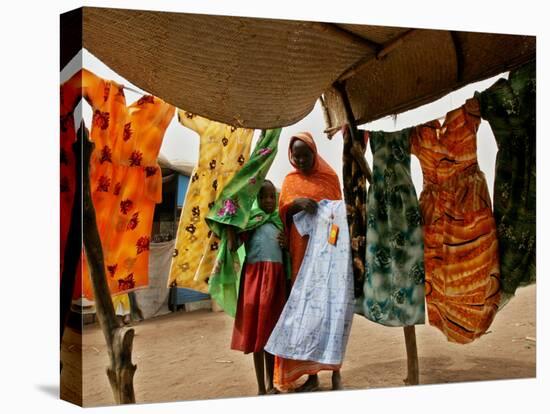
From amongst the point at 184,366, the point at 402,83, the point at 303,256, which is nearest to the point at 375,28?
the point at 402,83

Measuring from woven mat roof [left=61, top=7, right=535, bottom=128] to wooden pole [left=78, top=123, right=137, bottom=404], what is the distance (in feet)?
1.61

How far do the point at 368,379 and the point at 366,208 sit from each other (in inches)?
35.0

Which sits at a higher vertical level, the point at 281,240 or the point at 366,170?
the point at 366,170

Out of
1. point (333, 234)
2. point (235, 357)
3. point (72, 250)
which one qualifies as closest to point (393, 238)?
point (333, 234)

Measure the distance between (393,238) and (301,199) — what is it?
1.97 ft

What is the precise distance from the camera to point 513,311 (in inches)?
200

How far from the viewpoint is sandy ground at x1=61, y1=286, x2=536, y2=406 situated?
4.19 metres

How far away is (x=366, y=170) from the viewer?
4770 millimetres

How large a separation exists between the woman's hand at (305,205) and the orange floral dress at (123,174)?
0.72 m

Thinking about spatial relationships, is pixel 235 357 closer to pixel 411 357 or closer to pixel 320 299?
pixel 320 299

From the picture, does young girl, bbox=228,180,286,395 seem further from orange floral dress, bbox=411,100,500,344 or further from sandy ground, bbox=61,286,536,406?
orange floral dress, bbox=411,100,500,344

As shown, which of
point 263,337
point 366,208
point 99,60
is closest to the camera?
point 99,60

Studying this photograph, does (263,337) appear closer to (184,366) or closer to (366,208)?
(184,366)

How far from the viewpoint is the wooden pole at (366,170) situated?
471 centimetres
